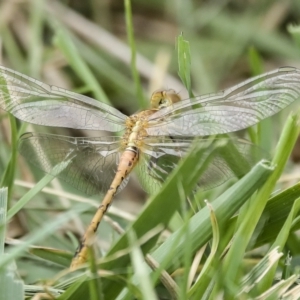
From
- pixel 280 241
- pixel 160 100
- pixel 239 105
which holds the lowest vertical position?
pixel 280 241

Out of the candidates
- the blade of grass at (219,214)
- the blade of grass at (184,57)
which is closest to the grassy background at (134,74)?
the blade of grass at (219,214)

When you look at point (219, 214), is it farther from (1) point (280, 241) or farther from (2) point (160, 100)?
(2) point (160, 100)

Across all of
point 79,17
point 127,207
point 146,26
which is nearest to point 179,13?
point 146,26

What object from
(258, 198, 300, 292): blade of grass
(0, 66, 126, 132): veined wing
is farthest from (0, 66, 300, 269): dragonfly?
(258, 198, 300, 292): blade of grass

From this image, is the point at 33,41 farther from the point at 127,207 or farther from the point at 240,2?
the point at 240,2

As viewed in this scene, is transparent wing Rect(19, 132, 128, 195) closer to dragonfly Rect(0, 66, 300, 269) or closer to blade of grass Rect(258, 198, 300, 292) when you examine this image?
dragonfly Rect(0, 66, 300, 269)

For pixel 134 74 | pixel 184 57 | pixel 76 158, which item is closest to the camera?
pixel 184 57

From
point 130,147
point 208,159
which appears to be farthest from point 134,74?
point 208,159
